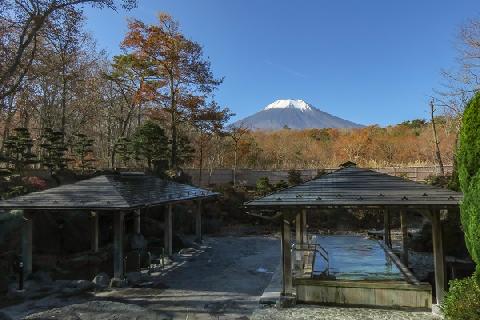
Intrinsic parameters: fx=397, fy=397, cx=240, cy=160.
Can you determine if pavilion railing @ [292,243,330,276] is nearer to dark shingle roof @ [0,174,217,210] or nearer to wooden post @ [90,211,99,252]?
dark shingle roof @ [0,174,217,210]

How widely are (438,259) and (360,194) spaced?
2003 mm

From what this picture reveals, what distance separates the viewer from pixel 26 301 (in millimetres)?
9461

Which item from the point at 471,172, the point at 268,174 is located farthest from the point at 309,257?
the point at 268,174

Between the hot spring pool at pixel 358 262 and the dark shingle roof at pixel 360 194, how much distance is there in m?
1.90

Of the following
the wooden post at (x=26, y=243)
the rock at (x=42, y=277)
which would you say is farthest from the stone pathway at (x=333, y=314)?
the wooden post at (x=26, y=243)

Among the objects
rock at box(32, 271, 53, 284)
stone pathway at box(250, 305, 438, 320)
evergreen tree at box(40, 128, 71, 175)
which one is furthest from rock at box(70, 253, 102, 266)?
stone pathway at box(250, 305, 438, 320)

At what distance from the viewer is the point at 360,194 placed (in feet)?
28.8

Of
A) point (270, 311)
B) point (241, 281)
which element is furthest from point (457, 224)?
point (270, 311)

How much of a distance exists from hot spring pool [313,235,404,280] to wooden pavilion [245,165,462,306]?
1182 mm

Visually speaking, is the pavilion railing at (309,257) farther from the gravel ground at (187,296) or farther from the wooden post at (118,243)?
the wooden post at (118,243)

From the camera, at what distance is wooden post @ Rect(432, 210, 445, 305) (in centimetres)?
799

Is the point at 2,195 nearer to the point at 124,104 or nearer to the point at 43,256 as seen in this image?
the point at 43,256

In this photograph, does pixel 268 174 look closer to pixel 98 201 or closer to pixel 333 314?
pixel 98 201

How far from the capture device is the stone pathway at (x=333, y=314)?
7.58 meters
